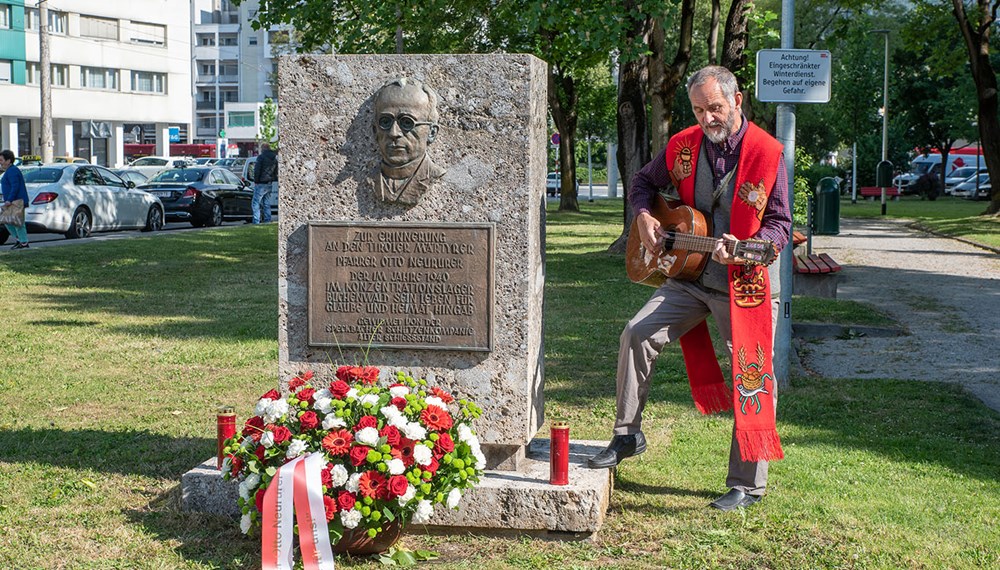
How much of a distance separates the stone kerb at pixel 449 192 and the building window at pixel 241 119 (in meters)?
102

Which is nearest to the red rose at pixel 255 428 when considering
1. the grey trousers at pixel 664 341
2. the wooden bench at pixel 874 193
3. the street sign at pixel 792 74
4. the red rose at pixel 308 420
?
the red rose at pixel 308 420

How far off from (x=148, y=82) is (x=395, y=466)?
7330 centimetres

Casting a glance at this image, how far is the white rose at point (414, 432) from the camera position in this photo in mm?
4910

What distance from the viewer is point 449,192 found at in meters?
5.64

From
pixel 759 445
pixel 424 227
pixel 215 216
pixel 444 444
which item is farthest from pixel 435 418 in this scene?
pixel 215 216

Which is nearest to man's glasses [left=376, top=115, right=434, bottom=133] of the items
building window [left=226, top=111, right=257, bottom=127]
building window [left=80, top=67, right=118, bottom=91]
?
building window [left=80, top=67, right=118, bottom=91]

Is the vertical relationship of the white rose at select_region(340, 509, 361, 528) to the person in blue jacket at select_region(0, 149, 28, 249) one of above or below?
below

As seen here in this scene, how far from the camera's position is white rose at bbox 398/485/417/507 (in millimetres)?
4801

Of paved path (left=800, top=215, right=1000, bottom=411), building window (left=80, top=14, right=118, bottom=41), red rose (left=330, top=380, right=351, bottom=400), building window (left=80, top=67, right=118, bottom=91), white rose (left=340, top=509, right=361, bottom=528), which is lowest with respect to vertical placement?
paved path (left=800, top=215, right=1000, bottom=411)

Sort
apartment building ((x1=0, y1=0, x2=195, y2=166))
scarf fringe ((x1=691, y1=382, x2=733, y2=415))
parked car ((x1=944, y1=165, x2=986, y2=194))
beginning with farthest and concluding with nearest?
apartment building ((x1=0, y1=0, x2=195, y2=166)), parked car ((x1=944, y1=165, x2=986, y2=194)), scarf fringe ((x1=691, y1=382, x2=733, y2=415))

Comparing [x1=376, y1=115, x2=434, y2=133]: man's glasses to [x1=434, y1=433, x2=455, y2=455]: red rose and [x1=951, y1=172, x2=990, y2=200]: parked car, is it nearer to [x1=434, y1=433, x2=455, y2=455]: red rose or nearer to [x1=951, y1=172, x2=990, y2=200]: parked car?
[x1=434, y1=433, x2=455, y2=455]: red rose

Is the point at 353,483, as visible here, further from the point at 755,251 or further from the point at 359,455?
the point at 755,251

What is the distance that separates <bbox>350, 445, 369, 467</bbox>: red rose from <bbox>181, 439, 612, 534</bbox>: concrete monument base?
0.67 metres

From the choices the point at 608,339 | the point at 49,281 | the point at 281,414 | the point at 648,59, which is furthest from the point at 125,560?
the point at 648,59
